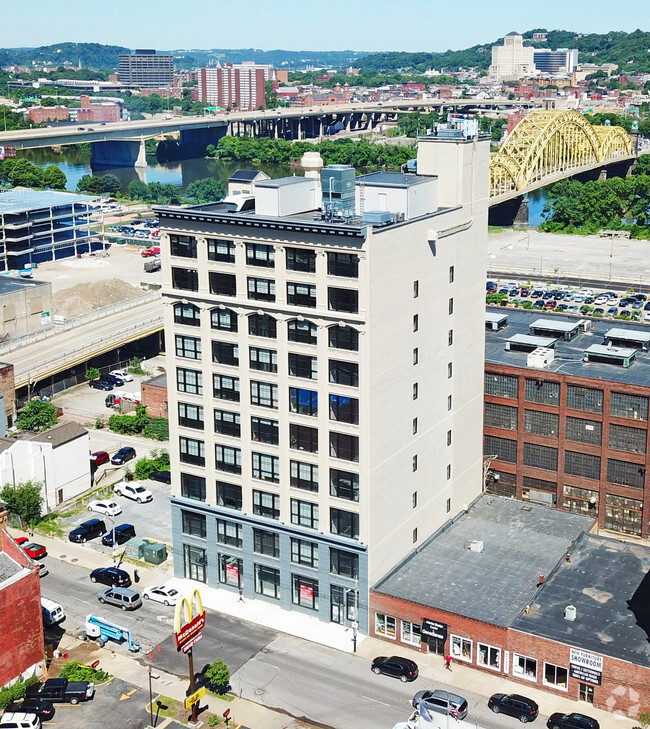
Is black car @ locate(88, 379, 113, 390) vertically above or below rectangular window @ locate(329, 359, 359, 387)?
below

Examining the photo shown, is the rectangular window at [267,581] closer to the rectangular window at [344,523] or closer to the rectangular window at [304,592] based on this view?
the rectangular window at [304,592]

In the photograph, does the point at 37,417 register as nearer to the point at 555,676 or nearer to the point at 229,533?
the point at 229,533

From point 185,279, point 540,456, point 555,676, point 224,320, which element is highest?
point 185,279

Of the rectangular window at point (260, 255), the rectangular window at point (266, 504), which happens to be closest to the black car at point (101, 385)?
the rectangular window at point (266, 504)

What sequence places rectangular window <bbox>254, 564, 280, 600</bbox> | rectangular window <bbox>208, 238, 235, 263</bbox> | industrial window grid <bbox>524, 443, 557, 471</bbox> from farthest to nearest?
1. industrial window grid <bbox>524, 443, 557, 471</bbox>
2. rectangular window <bbox>254, 564, 280, 600</bbox>
3. rectangular window <bbox>208, 238, 235, 263</bbox>

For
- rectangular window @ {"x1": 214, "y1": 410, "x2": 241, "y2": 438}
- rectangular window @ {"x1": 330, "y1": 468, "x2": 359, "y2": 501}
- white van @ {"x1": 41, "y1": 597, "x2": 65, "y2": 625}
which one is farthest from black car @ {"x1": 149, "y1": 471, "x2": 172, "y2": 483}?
rectangular window @ {"x1": 330, "y1": 468, "x2": 359, "y2": 501}

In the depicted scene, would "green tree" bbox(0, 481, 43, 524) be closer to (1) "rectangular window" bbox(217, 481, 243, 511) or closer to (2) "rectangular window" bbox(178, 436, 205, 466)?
(2) "rectangular window" bbox(178, 436, 205, 466)

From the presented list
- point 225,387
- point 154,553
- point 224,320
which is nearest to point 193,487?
point 154,553
